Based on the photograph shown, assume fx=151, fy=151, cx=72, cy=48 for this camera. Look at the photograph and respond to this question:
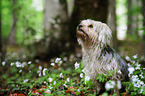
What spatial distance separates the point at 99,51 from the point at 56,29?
405 cm

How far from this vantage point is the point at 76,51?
686 centimetres

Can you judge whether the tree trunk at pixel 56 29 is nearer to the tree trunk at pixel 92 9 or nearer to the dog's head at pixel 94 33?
the tree trunk at pixel 92 9

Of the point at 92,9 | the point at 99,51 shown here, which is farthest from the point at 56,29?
the point at 99,51

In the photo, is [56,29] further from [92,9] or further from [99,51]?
[99,51]

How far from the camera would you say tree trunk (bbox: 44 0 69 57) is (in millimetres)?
6723

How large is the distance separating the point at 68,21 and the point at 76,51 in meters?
1.44

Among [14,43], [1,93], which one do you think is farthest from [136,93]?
[14,43]

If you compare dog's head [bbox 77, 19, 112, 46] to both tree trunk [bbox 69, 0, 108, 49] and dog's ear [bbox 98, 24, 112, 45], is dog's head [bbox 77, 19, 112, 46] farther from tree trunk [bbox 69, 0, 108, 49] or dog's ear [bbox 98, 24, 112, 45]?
tree trunk [bbox 69, 0, 108, 49]

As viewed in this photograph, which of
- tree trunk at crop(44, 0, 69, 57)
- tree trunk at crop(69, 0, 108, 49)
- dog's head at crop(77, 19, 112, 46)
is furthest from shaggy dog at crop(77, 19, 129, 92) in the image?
tree trunk at crop(44, 0, 69, 57)

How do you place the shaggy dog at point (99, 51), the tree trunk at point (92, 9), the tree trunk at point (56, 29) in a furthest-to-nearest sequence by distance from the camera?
the tree trunk at point (56, 29)
the tree trunk at point (92, 9)
the shaggy dog at point (99, 51)

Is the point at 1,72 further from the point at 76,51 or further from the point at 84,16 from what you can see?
the point at 84,16

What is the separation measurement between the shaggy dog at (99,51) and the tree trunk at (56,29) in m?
3.75

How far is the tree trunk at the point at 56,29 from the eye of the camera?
6723 mm

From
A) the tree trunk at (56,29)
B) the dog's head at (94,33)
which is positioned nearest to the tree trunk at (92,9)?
the tree trunk at (56,29)
